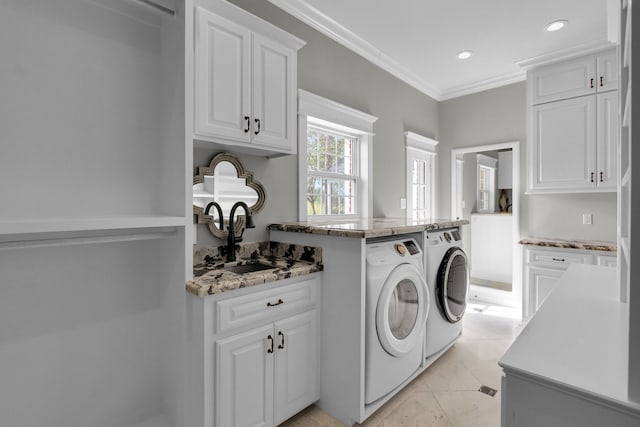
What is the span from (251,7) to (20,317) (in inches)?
88.0

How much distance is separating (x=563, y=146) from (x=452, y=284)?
197cm

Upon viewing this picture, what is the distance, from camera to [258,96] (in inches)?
76.4

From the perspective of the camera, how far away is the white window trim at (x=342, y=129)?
101 inches

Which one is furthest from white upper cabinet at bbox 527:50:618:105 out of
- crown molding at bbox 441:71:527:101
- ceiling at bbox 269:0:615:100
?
crown molding at bbox 441:71:527:101

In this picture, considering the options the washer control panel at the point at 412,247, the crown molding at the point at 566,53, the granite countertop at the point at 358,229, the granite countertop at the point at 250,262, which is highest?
the crown molding at the point at 566,53

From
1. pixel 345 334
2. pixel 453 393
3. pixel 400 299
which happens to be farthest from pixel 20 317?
pixel 453 393

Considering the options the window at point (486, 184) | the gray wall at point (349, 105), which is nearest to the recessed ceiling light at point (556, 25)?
the gray wall at point (349, 105)

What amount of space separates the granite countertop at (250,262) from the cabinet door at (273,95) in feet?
2.29

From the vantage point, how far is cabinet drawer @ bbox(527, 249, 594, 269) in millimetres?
3041

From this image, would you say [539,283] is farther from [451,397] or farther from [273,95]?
[273,95]

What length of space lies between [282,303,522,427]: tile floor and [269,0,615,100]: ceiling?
2.86 metres

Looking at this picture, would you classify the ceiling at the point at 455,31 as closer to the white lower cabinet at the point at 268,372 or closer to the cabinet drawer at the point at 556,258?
the cabinet drawer at the point at 556,258

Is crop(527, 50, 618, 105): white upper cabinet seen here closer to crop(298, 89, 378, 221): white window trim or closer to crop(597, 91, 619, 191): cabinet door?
crop(597, 91, 619, 191): cabinet door

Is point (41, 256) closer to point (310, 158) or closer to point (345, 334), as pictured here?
point (345, 334)
